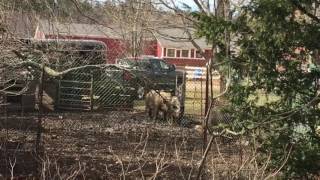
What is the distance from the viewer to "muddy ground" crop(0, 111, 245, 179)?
8.77 metres

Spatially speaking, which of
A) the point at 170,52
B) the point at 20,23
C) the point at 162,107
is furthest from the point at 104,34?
the point at 170,52

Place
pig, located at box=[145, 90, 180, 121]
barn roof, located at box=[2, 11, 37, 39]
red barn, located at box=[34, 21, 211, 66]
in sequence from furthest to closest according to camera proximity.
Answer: pig, located at box=[145, 90, 180, 121] → red barn, located at box=[34, 21, 211, 66] → barn roof, located at box=[2, 11, 37, 39]

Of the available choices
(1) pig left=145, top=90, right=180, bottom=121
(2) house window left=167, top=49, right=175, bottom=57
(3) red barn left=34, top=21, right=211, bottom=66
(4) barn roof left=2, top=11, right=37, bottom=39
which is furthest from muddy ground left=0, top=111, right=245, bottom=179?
(2) house window left=167, top=49, right=175, bottom=57

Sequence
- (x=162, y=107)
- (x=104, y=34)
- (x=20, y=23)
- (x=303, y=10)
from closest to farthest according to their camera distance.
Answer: (x=303, y=10)
(x=20, y=23)
(x=104, y=34)
(x=162, y=107)

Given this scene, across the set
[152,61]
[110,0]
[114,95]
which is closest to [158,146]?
[110,0]

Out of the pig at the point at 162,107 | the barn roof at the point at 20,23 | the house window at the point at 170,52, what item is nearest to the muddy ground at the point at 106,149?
the pig at the point at 162,107

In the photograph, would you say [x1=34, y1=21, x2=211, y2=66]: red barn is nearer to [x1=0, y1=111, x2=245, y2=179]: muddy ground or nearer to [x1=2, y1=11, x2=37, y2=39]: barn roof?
[x1=2, y1=11, x2=37, y2=39]: barn roof

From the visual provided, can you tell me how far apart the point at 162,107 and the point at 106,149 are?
20.1 feet

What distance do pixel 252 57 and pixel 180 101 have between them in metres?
10.4

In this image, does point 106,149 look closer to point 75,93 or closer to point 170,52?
point 75,93

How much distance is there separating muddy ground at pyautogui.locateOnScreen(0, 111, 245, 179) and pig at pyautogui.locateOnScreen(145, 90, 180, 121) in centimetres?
36

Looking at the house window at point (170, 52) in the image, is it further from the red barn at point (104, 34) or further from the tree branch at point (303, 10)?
the tree branch at point (303, 10)

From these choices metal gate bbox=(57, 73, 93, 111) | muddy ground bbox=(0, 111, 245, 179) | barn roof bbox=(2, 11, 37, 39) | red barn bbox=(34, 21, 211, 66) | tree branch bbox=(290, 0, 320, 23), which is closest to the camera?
tree branch bbox=(290, 0, 320, 23)

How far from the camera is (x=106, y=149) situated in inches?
460
